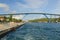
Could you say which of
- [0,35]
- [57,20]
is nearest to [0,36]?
[0,35]

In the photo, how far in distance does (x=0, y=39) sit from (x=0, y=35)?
0.94 m

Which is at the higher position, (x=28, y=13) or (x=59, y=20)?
(x=28, y=13)

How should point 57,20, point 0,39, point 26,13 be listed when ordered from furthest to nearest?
point 57,20 < point 26,13 < point 0,39

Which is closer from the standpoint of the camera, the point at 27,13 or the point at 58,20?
the point at 27,13

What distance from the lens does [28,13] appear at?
95.8 m

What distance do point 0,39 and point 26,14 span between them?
73979mm

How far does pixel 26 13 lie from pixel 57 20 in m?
97.1

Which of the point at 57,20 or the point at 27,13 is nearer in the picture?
the point at 27,13

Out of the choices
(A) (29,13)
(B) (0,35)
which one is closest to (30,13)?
(A) (29,13)

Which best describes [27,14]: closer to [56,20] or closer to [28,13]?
[28,13]

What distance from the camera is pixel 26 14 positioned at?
9550 cm

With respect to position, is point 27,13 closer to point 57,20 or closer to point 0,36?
point 0,36

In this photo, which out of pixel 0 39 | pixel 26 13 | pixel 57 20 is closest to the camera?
A: pixel 0 39

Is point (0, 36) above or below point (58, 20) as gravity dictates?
above
